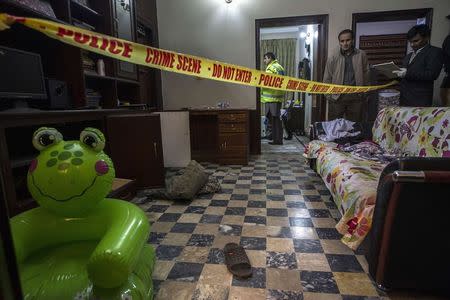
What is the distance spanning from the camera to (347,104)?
3068 mm

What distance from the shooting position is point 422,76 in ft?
7.98

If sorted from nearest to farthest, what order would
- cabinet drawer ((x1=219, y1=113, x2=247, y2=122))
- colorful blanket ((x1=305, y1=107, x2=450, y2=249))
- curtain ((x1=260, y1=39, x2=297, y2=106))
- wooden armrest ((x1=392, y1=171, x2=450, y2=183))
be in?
wooden armrest ((x1=392, y1=171, x2=450, y2=183)) < colorful blanket ((x1=305, y1=107, x2=450, y2=249)) < cabinet drawer ((x1=219, y1=113, x2=247, y2=122)) < curtain ((x1=260, y1=39, x2=297, y2=106))

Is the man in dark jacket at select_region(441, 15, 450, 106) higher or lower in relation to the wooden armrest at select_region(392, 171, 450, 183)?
higher

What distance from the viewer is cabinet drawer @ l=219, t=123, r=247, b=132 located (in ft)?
10.6

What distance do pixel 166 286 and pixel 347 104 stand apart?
2.86 metres

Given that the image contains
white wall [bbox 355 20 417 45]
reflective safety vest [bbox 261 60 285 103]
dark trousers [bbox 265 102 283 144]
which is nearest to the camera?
white wall [bbox 355 20 417 45]

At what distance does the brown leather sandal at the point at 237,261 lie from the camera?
3.87ft

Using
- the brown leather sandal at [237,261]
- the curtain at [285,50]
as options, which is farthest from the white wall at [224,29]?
the curtain at [285,50]

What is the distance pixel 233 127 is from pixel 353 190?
2.05 metres

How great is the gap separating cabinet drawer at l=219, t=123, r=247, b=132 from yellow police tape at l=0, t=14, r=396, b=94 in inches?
41.6

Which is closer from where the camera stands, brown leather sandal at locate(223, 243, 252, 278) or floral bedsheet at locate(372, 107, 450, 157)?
brown leather sandal at locate(223, 243, 252, 278)

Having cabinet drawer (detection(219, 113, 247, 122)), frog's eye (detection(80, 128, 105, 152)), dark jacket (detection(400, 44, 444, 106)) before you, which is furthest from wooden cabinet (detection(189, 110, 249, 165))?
frog's eye (detection(80, 128, 105, 152))

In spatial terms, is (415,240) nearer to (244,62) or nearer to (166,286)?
(166,286)

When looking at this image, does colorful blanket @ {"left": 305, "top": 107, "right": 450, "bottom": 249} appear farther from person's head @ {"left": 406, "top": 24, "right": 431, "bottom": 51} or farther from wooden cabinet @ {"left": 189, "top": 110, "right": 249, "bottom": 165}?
wooden cabinet @ {"left": 189, "top": 110, "right": 249, "bottom": 165}
